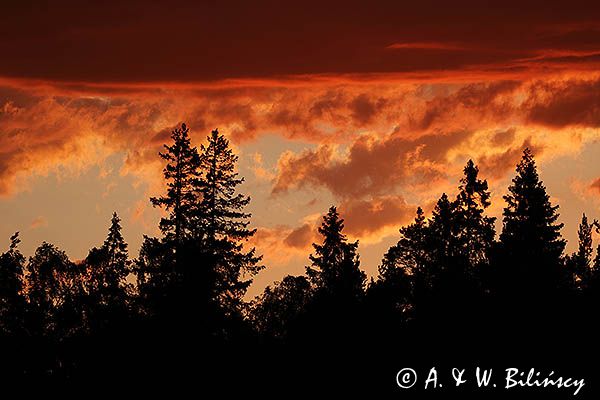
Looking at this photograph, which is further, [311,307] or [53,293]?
[53,293]

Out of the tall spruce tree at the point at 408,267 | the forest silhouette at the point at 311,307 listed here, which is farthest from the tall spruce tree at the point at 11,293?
the tall spruce tree at the point at 408,267

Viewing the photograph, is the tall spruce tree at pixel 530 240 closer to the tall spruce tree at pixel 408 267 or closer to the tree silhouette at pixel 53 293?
the tall spruce tree at pixel 408 267

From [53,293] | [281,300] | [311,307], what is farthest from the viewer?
[281,300]

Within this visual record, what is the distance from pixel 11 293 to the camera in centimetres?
9325

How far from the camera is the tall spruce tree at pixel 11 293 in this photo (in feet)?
303

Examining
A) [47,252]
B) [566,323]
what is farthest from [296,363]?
[47,252]

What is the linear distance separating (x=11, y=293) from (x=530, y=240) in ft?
120

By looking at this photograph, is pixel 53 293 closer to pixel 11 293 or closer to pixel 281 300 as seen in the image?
pixel 11 293

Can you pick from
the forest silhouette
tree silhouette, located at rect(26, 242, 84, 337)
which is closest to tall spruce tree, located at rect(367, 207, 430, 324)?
the forest silhouette

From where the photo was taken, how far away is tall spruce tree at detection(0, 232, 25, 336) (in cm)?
9231

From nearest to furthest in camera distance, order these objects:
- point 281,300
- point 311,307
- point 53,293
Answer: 1. point 311,307
2. point 53,293
3. point 281,300

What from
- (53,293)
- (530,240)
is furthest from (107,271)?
(530,240)

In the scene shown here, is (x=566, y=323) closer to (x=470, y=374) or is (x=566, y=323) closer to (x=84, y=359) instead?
(x=470, y=374)

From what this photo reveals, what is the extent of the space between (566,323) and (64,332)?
37.9m
